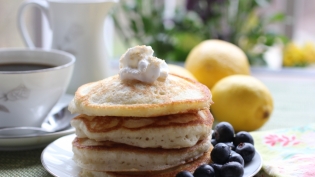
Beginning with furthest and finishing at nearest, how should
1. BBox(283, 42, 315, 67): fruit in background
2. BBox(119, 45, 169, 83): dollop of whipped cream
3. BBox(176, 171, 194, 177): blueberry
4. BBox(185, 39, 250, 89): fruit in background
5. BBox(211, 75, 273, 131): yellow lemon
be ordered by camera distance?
BBox(283, 42, 315, 67): fruit in background < BBox(185, 39, 250, 89): fruit in background < BBox(211, 75, 273, 131): yellow lemon < BBox(119, 45, 169, 83): dollop of whipped cream < BBox(176, 171, 194, 177): blueberry

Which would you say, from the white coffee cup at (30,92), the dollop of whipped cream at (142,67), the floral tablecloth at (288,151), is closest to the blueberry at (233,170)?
the floral tablecloth at (288,151)

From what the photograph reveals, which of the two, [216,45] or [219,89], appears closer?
[219,89]

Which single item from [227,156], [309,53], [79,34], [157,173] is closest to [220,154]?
[227,156]

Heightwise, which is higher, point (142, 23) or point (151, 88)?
point (151, 88)

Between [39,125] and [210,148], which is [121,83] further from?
[39,125]

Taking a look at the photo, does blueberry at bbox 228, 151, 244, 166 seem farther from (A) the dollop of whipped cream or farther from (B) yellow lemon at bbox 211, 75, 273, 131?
(B) yellow lemon at bbox 211, 75, 273, 131

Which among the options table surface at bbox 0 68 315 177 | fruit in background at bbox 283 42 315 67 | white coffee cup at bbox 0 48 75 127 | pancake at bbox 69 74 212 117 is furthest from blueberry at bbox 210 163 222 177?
fruit in background at bbox 283 42 315 67

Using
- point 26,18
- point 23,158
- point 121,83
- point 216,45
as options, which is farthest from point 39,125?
point 26,18
